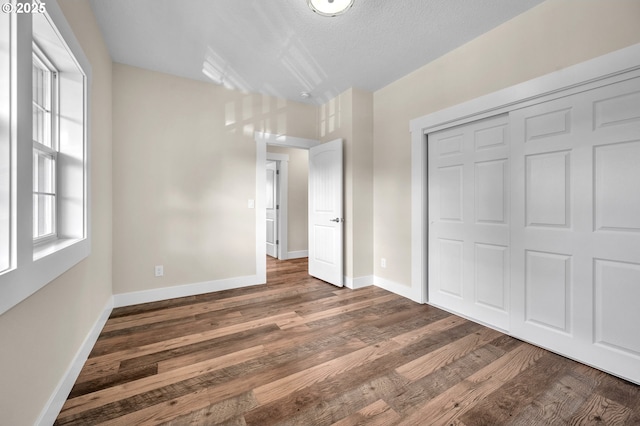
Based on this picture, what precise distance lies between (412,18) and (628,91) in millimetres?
1531

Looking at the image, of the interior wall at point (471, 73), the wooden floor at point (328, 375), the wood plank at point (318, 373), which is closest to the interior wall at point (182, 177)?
the wooden floor at point (328, 375)

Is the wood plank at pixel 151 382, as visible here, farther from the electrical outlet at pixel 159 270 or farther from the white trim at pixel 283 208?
the white trim at pixel 283 208

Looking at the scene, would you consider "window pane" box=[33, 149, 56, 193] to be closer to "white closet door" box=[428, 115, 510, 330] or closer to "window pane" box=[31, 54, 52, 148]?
"window pane" box=[31, 54, 52, 148]

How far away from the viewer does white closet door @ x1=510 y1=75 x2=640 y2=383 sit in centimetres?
→ 177

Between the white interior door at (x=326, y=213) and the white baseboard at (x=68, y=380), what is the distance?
250cm

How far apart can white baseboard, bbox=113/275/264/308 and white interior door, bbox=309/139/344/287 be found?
900 millimetres

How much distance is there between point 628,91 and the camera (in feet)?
5.75

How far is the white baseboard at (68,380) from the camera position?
1337 mm

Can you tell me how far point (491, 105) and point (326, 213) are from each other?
2.25 meters

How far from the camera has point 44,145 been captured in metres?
1.69

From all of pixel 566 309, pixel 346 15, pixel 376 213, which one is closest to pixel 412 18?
pixel 346 15

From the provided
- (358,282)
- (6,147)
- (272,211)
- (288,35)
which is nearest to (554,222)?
(358,282)

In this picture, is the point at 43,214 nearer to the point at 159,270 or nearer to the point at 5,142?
the point at 5,142

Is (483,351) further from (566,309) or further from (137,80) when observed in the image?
(137,80)
